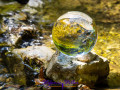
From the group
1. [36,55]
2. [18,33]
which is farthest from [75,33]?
[18,33]

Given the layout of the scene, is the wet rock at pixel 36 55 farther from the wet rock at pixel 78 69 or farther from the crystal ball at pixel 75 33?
the crystal ball at pixel 75 33

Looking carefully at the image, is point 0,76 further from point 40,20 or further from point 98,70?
point 40,20

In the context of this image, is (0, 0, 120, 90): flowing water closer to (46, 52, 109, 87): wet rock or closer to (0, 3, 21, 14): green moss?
(0, 3, 21, 14): green moss

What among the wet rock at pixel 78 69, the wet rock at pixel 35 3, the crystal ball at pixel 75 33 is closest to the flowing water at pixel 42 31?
the wet rock at pixel 35 3

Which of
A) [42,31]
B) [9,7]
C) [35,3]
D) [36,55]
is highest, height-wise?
[35,3]

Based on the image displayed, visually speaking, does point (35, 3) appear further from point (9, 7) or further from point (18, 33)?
point (18, 33)

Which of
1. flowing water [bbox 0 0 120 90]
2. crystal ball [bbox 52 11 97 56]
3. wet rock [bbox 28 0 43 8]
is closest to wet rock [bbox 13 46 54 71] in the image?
flowing water [bbox 0 0 120 90]
